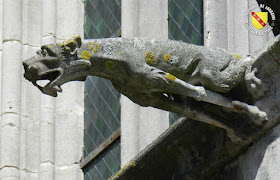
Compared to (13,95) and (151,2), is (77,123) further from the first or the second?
(151,2)

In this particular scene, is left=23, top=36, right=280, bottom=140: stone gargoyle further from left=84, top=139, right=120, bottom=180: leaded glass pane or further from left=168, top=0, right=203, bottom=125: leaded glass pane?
left=84, top=139, right=120, bottom=180: leaded glass pane

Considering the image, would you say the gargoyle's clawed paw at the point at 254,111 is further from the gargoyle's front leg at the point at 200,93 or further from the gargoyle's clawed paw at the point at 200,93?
the gargoyle's clawed paw at the point at 200,93

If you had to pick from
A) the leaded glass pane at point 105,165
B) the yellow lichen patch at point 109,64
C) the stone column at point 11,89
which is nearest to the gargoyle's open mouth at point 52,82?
the yellow lichen patch at point 109,64

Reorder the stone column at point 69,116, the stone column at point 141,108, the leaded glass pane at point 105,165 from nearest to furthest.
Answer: the stone column at point 141,108 < the leaded glass pane at point 105,165 < the stone column at point 69,116

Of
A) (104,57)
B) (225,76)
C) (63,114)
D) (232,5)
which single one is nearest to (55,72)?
(104,57)

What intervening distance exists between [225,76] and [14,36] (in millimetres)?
4803

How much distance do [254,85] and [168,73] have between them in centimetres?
50

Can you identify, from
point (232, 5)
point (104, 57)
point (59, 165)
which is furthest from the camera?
point (59, 165)

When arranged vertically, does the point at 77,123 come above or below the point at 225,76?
below

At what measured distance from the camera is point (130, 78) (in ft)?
27.5

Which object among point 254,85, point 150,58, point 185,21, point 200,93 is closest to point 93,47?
point 150,58

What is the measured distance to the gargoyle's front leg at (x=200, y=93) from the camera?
843 centimetres

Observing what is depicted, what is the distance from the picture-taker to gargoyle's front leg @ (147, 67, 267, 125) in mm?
8430
